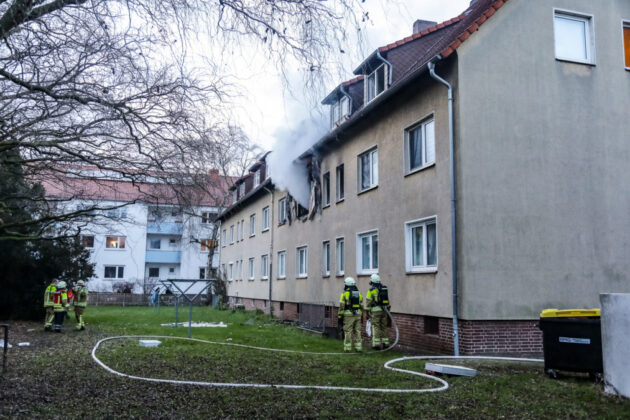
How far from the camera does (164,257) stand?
2079 inches

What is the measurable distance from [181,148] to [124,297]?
3858 centimetres

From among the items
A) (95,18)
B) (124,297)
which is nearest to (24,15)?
(95,18)

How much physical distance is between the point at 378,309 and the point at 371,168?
5323 mm

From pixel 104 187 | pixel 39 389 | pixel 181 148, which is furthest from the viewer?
pixel 104 187

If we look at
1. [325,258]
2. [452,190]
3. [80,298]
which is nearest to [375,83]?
[452,190]

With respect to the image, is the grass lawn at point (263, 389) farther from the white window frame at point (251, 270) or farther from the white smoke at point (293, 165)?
the white window frame at point (251, 270)

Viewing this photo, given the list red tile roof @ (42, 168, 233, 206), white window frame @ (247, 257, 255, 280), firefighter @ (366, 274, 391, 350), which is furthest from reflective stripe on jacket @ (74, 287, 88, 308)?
white window frame @ (247, 257, 255, 280)

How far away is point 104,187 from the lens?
39.2 feet

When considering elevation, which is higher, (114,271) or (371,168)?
(371,168)

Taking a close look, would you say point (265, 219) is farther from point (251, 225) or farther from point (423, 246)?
point (423, 246)

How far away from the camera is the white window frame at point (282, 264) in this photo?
85.1ft

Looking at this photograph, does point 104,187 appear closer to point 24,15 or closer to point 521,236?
point 24,15

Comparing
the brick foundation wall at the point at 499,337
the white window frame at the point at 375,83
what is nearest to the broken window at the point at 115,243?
the white window frame at the point at 375,83

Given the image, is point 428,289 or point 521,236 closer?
point 521,236
